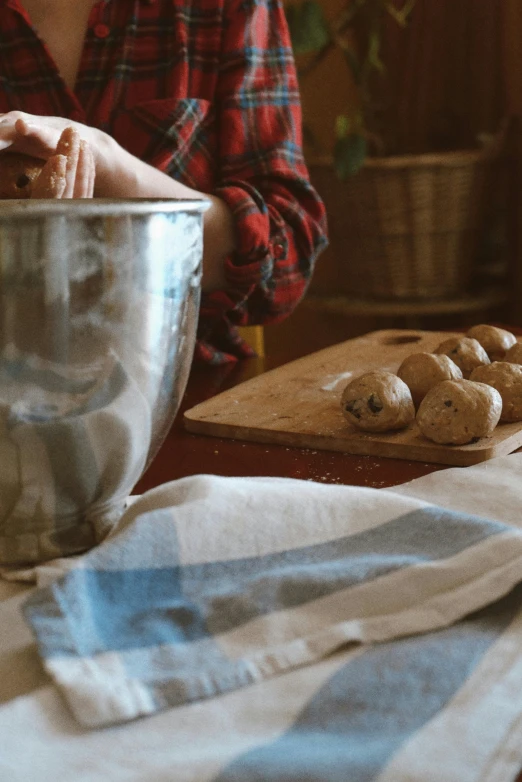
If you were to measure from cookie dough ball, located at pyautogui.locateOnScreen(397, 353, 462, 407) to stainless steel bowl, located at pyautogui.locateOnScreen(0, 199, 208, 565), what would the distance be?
1.20 feet

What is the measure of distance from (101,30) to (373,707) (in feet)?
3.52

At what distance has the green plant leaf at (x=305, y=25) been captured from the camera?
2.16 metres

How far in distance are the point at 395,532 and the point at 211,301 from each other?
0.73 meters

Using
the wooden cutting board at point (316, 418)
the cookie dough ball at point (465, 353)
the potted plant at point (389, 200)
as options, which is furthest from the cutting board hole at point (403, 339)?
the potted plant at point (389, 200)

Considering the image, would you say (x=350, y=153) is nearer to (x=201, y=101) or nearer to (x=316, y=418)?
(x=201, y=101)

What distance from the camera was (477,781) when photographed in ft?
0.92

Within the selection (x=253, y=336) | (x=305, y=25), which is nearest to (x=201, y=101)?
(x=253, y=336)

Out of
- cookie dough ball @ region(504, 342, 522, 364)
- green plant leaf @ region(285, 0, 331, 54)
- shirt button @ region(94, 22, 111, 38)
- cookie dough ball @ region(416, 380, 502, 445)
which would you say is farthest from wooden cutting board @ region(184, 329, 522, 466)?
green plant leaf @ region(285, 0, 331, 54)

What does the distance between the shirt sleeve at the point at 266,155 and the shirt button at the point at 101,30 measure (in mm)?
153

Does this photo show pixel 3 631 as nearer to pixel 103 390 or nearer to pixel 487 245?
pixel 103 390

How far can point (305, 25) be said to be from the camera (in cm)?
217

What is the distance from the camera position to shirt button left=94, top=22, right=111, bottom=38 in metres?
1.19

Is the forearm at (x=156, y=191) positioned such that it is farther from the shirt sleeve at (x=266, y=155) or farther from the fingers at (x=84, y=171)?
the fingers at (x=84, y=171)

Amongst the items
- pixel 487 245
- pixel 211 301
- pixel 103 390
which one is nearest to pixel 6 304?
pixel 103 390
